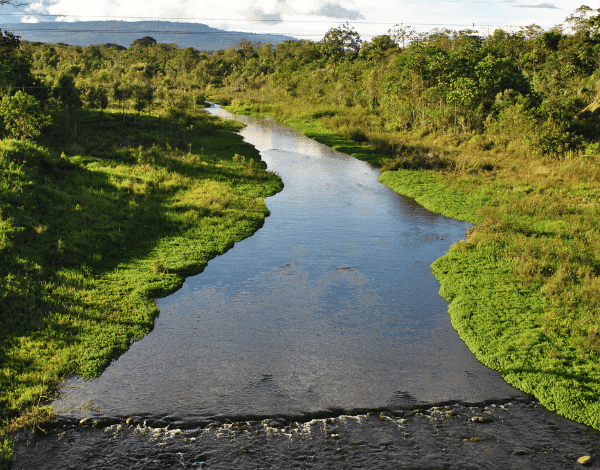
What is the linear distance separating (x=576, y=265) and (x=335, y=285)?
796 cm

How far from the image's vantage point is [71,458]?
338 inches

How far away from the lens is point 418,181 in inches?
1174

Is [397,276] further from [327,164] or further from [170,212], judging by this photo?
[327,164]

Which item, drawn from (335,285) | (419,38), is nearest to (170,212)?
(335,285)

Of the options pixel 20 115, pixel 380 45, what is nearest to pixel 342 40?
pixel 380 45

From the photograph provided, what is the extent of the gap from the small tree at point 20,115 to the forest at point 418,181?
0.36 ft

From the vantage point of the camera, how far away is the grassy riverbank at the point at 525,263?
36.2 ft

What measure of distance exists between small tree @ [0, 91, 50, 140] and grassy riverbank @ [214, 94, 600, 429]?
22.6 m

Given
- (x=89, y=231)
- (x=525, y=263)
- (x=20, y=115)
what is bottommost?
(x=89, y=231)

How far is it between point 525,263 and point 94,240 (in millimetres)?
15631

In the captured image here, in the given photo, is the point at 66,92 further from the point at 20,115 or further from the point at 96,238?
the point at 96,238

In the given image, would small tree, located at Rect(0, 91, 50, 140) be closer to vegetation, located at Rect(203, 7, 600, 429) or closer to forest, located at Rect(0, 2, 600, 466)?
forest, located at Rect(0, 2, 600, 466)

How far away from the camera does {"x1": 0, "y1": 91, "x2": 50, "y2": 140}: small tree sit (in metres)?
27.2

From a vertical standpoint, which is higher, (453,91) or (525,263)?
(453,91)
